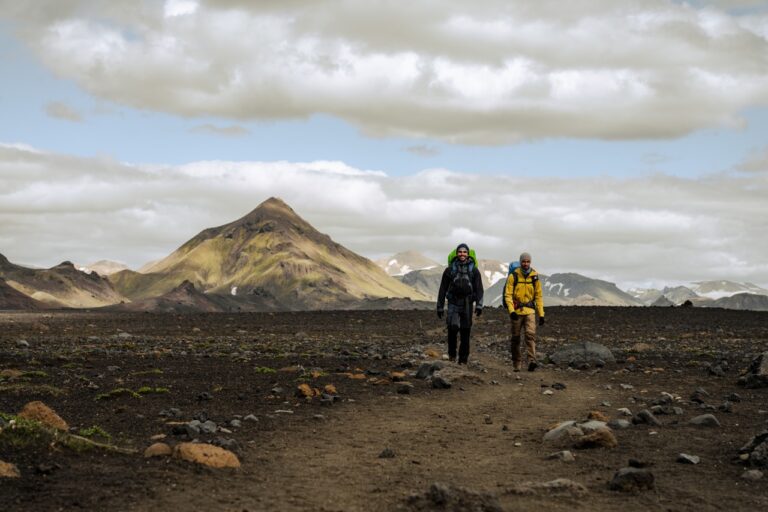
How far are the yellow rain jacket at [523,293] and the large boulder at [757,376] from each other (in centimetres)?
557

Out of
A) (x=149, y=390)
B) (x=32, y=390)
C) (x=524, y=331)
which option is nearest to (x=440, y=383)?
(x=524, y=331)

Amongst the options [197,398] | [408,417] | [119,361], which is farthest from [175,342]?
[408,417]

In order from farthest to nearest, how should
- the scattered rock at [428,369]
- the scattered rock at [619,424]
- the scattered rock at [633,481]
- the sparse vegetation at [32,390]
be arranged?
the scattered rock at [428,369]
the sparse vegetation at [32,390]
the scattered rock at [619,424]
the scattered rock at [633,481]

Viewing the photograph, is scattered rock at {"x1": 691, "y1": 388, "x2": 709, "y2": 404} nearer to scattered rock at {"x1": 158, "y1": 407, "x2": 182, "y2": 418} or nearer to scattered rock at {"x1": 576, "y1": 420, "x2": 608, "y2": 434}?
scattered rock at {"x1": 576, "y1": 420, "x2": 608, "y2": 434}

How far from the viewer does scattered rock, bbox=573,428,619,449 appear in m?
12.0

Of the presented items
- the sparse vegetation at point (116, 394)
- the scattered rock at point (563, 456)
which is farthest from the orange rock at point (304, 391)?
the scattered rock at point (563, 456)

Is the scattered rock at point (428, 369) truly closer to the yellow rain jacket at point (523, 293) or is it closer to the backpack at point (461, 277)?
the backpack at point (461, 277)

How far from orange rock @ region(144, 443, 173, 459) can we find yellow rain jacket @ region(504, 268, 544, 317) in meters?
13.5

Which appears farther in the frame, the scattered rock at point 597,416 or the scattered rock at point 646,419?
the scattered rock at point 597,416

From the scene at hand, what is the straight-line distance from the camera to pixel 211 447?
10.7 metres

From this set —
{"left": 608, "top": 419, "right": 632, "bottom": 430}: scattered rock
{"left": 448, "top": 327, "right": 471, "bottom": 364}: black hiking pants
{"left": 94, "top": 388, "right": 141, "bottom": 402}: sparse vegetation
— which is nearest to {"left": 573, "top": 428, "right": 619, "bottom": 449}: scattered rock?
{"left": 608, "top": 419, "right": 632, "bottom": 430}: scattered rock

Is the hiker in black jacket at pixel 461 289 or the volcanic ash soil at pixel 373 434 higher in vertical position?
the hiker in black jacket at pixel 461 289

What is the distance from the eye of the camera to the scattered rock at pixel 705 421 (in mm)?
13875

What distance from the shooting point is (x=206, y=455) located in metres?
10.4
